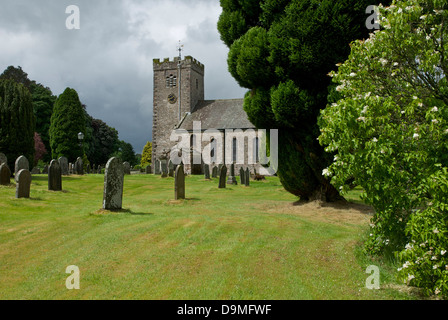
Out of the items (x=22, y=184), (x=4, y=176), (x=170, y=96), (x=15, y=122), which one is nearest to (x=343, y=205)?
(x=22, y=184)

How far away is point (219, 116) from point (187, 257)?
116 feet

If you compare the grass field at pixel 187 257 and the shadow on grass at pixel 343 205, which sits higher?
the shadow on grass at pixel 343 205

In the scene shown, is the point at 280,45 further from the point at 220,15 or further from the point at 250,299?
the point at 250,299

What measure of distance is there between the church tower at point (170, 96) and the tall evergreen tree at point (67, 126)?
1054 centimetres

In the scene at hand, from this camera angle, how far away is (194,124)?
41000 millimetres

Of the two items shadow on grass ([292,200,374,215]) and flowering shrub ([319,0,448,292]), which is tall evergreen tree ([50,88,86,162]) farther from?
flowering shrub ([319,0,448,292])

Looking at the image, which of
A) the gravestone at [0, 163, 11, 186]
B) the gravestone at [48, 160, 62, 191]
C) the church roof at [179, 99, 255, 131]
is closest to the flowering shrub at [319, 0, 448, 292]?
the gravestone at [48, 160, 62, 191]

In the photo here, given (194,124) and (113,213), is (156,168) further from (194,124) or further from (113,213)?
(113,213)

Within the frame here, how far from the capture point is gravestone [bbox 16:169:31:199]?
12657mm

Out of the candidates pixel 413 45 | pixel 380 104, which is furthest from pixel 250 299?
pixel 413 45

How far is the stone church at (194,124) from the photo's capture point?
39.1 metres

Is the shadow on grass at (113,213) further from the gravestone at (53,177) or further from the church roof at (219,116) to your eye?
the church roof at (219,116)

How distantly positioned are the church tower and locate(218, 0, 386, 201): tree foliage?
31.5 m

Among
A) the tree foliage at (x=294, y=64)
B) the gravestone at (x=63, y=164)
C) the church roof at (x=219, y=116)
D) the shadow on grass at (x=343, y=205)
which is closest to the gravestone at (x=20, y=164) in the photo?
the gravestone at (x=63, y=164)
